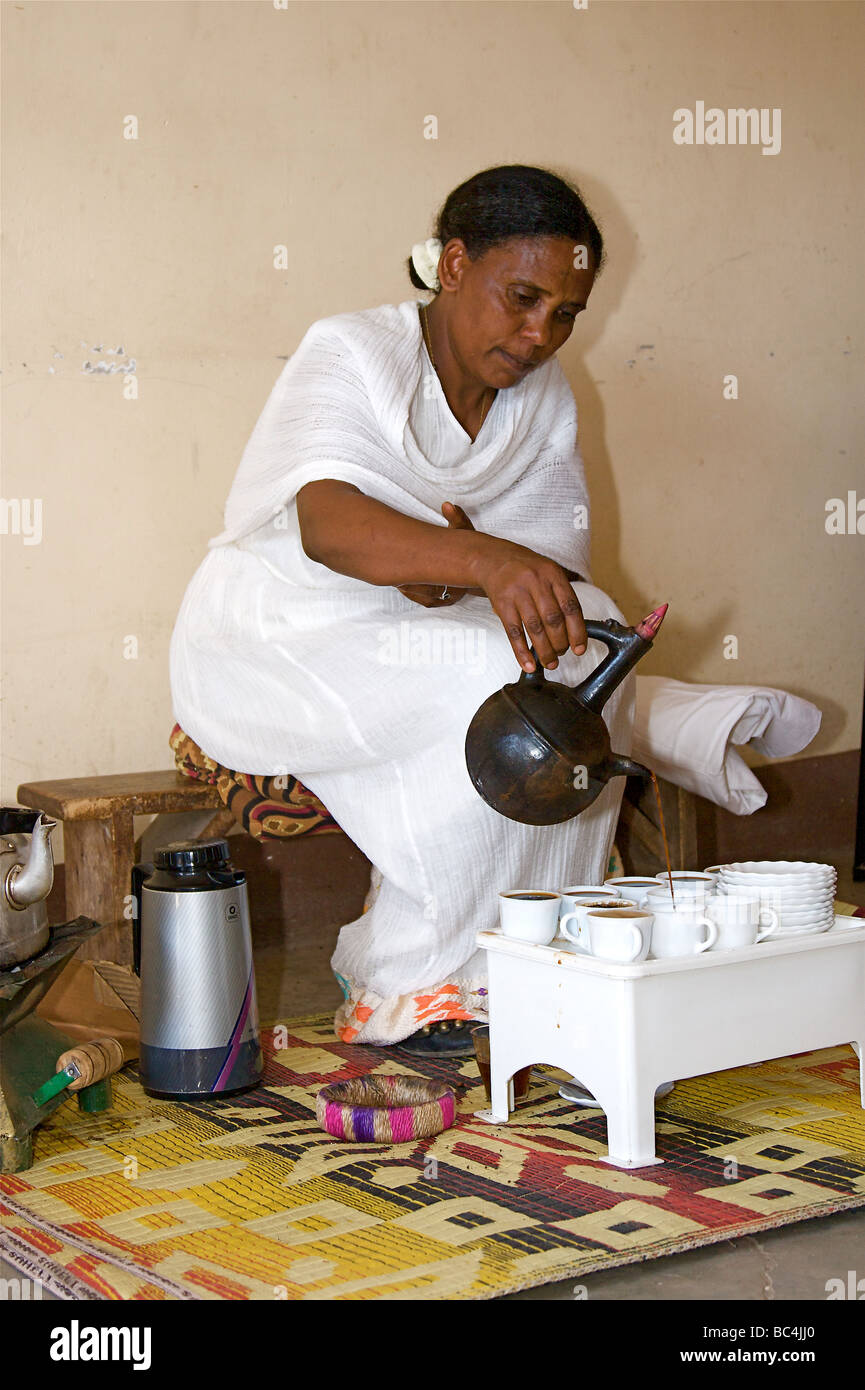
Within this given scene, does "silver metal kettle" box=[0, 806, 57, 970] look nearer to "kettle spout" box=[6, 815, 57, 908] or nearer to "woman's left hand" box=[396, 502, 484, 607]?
"kettle spout" box=[6, 815, 57, 908]

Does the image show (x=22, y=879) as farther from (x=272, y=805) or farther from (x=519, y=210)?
(x=519, y=210)

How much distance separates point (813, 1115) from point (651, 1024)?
39 centimetres

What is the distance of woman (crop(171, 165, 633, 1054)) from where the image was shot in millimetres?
2385

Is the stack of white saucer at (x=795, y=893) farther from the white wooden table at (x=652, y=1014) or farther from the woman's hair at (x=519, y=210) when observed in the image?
the woman's hair at (x=519, y=210)

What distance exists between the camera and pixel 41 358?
9.73 feet

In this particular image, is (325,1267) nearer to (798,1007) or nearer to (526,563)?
(798,1007)

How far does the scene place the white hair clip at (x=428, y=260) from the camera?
8.66 feet

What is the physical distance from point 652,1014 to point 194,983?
0.73 metres

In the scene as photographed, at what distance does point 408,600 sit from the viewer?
2.67 m

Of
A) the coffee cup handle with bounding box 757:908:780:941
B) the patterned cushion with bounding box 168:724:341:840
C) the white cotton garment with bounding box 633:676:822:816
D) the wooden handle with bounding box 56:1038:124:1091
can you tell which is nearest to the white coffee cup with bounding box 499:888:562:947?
the coffee cup handle with bounding box 757:908:780:941

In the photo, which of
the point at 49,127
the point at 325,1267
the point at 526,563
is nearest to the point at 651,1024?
the point at 325,1267

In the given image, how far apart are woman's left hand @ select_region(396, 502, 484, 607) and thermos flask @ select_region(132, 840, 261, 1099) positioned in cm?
59

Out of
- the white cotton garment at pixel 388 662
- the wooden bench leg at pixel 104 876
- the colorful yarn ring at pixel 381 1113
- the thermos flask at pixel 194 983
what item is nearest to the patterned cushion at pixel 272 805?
the white cotton garment at pixel 388 662

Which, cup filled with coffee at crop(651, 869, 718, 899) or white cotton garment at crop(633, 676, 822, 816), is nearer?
cup filled with coffee at crop(651, 869, 718, 899)
